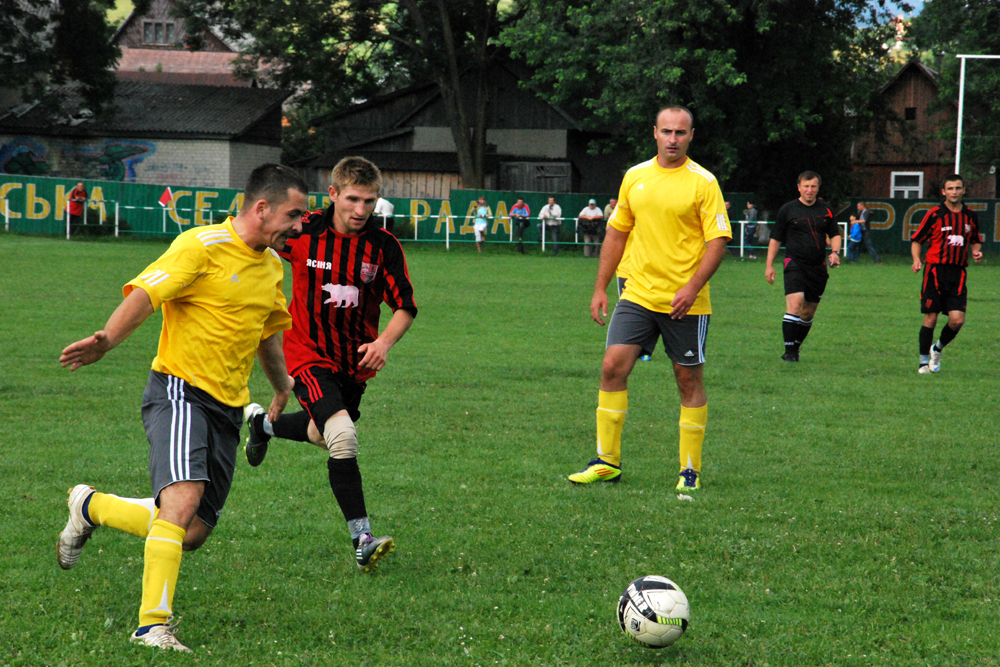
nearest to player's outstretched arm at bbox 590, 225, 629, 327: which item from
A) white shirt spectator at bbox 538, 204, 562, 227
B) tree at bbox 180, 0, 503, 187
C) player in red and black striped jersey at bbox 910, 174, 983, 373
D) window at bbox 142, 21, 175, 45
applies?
player in red and black striped jersey at bbox 910, 174, 983, 373

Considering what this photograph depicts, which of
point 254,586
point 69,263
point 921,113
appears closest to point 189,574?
point 254,586

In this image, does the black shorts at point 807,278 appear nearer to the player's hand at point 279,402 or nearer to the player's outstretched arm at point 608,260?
the player's outstretched arm at point 608,260

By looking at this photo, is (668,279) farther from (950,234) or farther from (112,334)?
(950,234)

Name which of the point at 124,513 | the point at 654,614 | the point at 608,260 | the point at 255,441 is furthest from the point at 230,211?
the point at 654,614

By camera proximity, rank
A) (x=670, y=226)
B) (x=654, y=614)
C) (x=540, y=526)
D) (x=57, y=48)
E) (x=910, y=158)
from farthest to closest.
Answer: (x=910, y=158) → (x=57, y=48) → (x=670, y=226) → (x=540, y=526) → (x=654, y=614)

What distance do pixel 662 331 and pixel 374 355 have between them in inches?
92.9

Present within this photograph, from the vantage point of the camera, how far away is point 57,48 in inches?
1665

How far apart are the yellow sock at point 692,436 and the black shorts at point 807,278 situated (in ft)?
20.1

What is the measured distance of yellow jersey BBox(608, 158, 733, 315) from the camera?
6398 millimetres

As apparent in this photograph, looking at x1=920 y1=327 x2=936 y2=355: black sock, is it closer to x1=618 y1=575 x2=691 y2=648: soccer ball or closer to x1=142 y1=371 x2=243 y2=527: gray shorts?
x1=618 y1=575 x2=691 y2=648: soccer ball

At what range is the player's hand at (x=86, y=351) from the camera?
145 inches

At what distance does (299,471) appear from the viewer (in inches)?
268

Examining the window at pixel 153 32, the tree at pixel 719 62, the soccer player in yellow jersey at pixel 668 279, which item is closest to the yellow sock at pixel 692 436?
the soccer player in yellow jersey at pixel 668 279

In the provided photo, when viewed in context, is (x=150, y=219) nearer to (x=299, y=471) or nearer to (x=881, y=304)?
(x=881, y=304)
